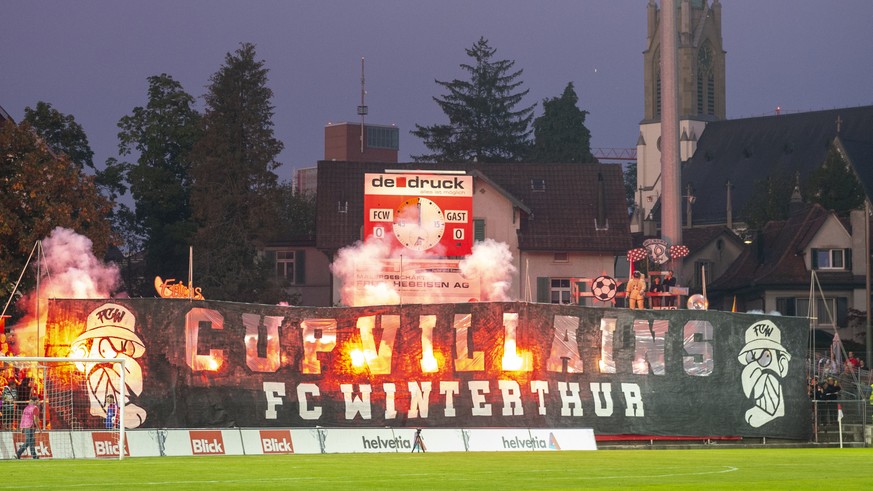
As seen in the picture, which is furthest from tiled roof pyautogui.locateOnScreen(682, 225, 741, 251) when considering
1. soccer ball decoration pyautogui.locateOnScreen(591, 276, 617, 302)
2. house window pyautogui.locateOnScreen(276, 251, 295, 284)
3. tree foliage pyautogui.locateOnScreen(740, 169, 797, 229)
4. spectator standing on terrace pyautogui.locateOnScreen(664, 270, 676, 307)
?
soccer ball decoration pyautogui.locateOnScreen(591, 276, 617, 302)

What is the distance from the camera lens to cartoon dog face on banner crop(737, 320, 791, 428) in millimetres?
38438

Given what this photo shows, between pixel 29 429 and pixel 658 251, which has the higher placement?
pixel 658 251

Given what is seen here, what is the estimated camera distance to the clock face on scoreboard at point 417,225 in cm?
4616

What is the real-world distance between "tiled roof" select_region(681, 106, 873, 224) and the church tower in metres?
15.8

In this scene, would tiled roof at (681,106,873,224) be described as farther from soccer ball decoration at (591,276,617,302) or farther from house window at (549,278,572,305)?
soccer ball decoration at (591,276,617,302)

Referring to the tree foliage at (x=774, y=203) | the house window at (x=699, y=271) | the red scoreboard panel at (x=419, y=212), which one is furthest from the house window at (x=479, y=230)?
the tree foliage at (x=774, y=203)

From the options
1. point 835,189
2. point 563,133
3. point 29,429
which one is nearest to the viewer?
point 29,429

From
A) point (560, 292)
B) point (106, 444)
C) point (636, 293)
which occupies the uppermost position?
point (560, 292)

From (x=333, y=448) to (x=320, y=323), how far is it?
178 inches

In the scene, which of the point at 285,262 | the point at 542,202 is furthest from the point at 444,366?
the point at 285,262

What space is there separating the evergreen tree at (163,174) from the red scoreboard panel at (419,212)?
26045 millimetres

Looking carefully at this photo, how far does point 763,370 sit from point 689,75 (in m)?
124

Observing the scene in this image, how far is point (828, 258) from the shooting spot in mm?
78562

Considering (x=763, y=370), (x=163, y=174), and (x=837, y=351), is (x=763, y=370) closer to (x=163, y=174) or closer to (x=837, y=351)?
(x=837, y=351)
